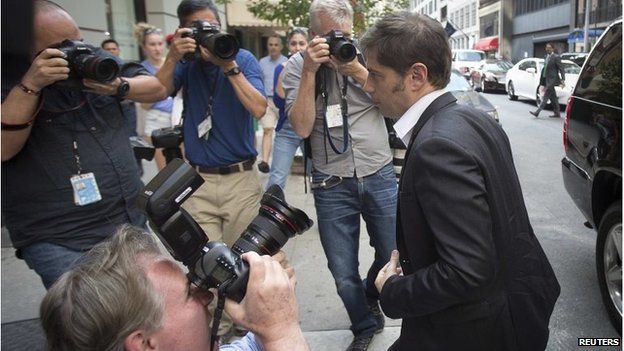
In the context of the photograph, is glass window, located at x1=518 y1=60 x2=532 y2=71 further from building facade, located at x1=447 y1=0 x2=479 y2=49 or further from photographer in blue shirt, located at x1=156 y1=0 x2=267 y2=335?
building facade, located at x1=447 y1=0 x2=479 y2=49

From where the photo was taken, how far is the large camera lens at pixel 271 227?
141 centimetres

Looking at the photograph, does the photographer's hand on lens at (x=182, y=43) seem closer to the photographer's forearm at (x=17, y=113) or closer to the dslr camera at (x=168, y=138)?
the dslr camera at (x=168, y=138)

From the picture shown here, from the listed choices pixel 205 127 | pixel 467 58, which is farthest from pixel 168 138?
pixel 467 58

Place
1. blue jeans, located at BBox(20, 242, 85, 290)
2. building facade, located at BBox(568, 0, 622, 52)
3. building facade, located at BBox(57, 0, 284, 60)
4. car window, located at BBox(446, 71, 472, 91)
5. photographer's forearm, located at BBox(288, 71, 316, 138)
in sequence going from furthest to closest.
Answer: building facade, located at BBox(568, 0, 622, 52) < car window, located at BBox(446, 71, 472, 91) < building facade, located at BBox(57, 0, 284, 60) < photographer's forearm, located at BBox(288, 71, 316, 138) < blue jeans, located at BBox(20, 242, 85, 290)

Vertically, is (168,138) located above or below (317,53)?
below

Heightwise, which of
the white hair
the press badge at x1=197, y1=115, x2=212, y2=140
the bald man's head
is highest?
the white hair

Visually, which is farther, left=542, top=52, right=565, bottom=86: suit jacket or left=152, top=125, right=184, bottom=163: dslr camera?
left=542, top=52, right=565, bottom=86: suit jacket

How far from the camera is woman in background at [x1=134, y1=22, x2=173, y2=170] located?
4.82 m

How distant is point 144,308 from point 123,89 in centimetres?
138

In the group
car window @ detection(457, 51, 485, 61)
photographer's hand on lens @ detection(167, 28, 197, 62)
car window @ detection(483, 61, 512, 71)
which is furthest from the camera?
car window @ detection(457, 51, 485, 61)

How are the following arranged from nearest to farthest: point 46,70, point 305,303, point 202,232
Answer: point 202,232, point 46,70, point 305,303

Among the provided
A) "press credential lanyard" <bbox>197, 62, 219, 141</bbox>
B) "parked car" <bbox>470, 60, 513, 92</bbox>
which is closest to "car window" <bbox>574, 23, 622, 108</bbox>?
"press credential lanyard" <bbox>197, 62, 219, 141</bbox>

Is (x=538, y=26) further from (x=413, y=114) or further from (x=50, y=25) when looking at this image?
(x=50, y=25)

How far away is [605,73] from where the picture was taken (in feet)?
11.2
